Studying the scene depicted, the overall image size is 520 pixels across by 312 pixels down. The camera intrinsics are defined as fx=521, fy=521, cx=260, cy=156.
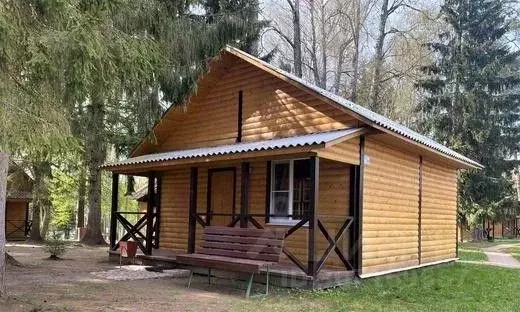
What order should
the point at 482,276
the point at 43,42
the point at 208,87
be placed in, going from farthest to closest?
the point at 208,87 → the point at 482,276 → the point at 43,42

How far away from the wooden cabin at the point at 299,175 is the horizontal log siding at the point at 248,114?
0.03 metres

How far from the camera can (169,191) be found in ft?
49.0

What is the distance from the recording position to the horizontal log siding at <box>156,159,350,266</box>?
1055cm

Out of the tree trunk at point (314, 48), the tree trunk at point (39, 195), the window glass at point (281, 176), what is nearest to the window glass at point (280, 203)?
the window glass at point (281, 176)

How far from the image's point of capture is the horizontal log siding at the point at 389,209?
10.5m

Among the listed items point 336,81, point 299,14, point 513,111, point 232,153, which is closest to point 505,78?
point 513,111

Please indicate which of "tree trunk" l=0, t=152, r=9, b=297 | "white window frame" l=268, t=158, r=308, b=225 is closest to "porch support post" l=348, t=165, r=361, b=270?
"white window frame" l=268, t=158, r=308, b=225

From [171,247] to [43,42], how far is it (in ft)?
31.4

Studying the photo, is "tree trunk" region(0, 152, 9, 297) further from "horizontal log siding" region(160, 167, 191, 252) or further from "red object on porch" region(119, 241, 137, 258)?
"horizontal log siding" region(160, 167, 191, 252)

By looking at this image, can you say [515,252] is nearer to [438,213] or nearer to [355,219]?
[438,213]

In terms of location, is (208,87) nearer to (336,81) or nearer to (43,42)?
(43,42)

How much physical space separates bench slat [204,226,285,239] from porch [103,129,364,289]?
338 millimetres

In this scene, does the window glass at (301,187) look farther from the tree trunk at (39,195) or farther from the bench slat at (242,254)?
the tree trunk at (39,195)

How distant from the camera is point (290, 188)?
36.7ft
